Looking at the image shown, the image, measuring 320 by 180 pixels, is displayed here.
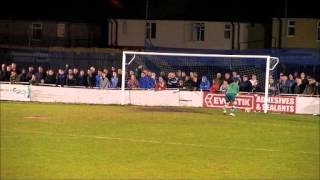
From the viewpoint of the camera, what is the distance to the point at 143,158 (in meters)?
13.5

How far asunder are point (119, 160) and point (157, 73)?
19.0 metres

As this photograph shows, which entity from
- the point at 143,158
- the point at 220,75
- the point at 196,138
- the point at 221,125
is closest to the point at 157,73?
the point at 220,75

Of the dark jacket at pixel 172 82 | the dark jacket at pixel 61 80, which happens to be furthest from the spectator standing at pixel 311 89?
the dark jacket at pixel 61 80

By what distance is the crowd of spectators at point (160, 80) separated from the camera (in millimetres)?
26667

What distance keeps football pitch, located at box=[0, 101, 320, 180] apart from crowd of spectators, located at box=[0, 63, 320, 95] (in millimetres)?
1821

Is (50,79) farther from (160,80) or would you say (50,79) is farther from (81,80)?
(160,80)

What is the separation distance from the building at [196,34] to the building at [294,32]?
2.46 ft

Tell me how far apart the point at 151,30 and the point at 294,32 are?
34.2 feet

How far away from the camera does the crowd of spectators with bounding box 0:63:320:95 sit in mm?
26667

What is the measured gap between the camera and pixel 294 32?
49.4 metres

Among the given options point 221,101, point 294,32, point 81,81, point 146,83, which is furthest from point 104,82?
point 294,32

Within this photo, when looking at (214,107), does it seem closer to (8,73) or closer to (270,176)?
(8,73)

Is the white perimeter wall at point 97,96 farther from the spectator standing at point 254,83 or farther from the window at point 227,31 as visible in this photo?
the window at point 227,31

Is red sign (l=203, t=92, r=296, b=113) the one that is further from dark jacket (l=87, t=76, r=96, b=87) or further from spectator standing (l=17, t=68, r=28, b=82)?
spectator standing (l=17, t=68, r=28, b=82)
